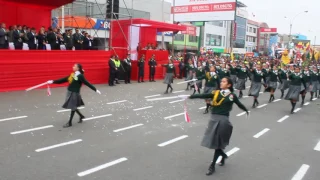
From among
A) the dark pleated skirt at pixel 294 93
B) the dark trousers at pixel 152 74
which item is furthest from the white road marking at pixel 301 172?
the dark trousers at pixel 152 74

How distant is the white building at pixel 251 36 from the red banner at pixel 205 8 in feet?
172

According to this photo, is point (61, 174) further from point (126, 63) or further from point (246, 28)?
point (246, 28)

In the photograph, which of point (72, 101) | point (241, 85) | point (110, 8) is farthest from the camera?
point (110, 8)

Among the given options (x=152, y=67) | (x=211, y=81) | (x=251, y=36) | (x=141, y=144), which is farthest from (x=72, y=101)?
(x=251, y=36)

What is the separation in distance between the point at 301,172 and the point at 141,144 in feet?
11.3

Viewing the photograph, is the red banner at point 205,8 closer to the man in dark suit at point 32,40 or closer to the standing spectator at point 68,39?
the standing spectator at point 68,39

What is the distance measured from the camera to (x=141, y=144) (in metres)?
7.50

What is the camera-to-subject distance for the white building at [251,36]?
79.1 m

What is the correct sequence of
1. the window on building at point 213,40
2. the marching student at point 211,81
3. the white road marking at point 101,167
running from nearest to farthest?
the white road marking at point 101,167 < the marching student at point 211,81 < the window on building at point 213,40

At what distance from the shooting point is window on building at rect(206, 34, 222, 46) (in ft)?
198

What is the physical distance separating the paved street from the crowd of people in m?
3.66

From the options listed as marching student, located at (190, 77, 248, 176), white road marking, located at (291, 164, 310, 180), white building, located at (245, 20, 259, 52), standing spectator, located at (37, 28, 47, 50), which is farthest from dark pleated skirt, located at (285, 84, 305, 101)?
white building, located at (245, 20, 259, 52)

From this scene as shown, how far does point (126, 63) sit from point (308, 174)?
1541 centimetres

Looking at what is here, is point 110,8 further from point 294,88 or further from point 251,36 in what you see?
point 251,36
